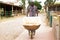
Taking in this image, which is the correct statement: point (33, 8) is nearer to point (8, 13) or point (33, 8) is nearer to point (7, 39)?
point (7, 39)

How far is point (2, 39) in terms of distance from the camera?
10352 mm

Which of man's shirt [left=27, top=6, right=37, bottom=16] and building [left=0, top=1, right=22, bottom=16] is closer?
man's shirt [left=27, top=6, right=37, bottom=16]

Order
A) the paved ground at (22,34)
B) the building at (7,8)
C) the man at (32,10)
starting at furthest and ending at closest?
the building at (7,8) → the man at (32,10) → the paved ground at (22,34)

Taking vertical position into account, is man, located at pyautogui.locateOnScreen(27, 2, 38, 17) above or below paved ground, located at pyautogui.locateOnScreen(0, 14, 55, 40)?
above

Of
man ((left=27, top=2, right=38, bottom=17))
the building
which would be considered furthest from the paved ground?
the building

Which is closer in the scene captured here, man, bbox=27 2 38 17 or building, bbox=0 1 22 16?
man, bbox=27 2 38 17

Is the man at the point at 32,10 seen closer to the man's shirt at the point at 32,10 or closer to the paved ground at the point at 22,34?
the man's shirt at the point at 32,10

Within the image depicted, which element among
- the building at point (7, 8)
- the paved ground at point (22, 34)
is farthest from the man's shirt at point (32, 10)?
the building at point (7, 8)

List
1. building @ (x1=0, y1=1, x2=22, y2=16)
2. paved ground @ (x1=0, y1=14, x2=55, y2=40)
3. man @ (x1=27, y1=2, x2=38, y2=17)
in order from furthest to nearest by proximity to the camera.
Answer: building @ (x1=0, y1=1, x2=22, y2=16) → man @ (x1=27, y1=2, x2=38, y2=17) → paved ground @ (x1=0, y1=14, x2=55, y2=40)

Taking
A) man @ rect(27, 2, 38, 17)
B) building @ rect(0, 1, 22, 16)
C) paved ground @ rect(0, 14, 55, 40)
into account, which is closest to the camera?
paved ground @ rect(0, 14, 55, 40)

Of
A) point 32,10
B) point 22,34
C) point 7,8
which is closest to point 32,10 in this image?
point 32,10

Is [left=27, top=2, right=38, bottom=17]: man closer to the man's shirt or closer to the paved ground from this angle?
the man's shirt

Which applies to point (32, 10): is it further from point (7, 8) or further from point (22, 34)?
point (7, 8)

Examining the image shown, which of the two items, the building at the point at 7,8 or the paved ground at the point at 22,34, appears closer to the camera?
the paved ground at the point at 22,34
